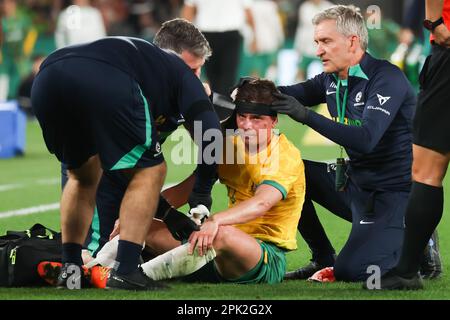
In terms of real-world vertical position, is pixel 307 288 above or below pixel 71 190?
below

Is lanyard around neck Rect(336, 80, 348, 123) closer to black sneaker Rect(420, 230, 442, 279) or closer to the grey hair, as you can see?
the grey hair

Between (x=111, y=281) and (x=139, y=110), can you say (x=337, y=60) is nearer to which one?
(x=139, y=110)

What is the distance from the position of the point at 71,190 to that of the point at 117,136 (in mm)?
435

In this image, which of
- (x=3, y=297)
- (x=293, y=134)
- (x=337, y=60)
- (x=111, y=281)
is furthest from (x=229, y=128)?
(x=293, y=134)

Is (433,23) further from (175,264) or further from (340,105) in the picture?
(175,264)

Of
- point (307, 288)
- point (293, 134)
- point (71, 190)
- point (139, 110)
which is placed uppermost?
point (139, 110)

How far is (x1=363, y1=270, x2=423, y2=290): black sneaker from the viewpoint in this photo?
215 inches

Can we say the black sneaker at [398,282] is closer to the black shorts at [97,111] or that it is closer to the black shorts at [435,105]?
the black shorts at [435,105]

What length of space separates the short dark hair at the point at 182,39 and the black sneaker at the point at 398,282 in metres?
1.52

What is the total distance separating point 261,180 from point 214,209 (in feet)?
9.63

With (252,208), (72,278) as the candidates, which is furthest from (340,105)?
(72,278)
